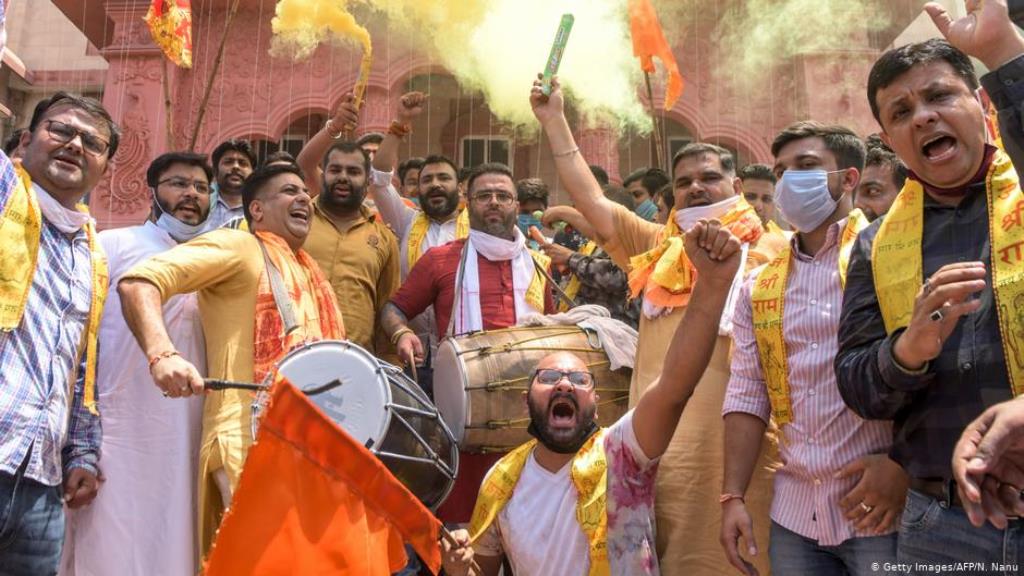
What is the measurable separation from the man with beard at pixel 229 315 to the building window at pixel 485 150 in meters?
8.09

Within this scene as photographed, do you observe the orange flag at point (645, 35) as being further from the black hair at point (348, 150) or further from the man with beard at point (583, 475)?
the man with beard at point (583, 475)

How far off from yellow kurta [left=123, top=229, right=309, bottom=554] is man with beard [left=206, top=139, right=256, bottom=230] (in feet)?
4.79

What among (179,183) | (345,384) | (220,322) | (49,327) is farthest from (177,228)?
(345,384)

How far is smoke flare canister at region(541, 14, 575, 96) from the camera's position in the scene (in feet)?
13.1

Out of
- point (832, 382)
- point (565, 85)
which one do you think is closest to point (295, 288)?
point (832, 382)

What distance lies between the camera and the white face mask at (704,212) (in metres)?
3.46

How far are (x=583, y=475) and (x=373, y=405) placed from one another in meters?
0.83

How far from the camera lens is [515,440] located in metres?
3.89

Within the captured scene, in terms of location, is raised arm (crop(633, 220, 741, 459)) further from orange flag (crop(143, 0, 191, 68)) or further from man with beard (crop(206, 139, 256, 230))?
orange flag (crop(143, 0, 191, 68))

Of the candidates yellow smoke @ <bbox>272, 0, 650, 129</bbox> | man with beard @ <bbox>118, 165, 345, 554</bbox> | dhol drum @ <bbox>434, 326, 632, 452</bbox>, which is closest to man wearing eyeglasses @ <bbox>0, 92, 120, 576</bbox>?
man with beard @ <bbox>118, 165, 345, 554</bbox>

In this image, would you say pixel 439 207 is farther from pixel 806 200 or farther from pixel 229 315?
pixel 806 200

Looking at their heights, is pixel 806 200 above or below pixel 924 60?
below

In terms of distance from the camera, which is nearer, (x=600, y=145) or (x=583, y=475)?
(x=583, y=475)

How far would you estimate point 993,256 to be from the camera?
6.69ft
